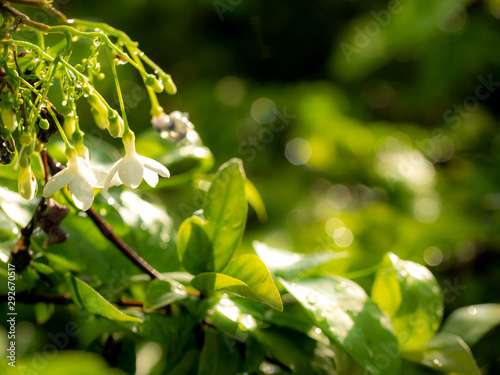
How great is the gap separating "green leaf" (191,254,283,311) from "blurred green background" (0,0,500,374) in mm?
561

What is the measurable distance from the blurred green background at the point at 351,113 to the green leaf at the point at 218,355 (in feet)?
1.74

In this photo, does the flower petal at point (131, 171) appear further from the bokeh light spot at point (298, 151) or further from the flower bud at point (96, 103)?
the bokeh light spot at point (298, 151)

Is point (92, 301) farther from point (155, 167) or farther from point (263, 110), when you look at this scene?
point (263, 110)

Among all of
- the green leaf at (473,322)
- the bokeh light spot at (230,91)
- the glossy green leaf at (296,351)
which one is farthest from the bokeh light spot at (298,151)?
the glossy green leaf at (296,351)

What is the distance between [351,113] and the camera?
190 centimetres

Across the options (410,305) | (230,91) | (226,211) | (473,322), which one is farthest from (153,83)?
(230,91)

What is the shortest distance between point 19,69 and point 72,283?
19 centimetres

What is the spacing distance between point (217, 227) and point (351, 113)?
1472mm

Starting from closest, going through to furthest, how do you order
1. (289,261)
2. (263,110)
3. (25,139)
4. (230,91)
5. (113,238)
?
1. (25,139)
2. (113,238)
3. (289,261)
4. (263,110)
5. (230,91)

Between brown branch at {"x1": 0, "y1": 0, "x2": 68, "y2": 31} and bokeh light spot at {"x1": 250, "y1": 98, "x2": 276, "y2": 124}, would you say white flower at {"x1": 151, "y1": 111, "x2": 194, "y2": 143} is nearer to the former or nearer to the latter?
brown branch at {"x1": 0, "y1": 0, "x2": 68, "y2": 31}

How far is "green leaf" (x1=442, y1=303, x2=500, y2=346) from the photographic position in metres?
0.62

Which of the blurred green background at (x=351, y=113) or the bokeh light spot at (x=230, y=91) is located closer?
the blurred green background at (x=351, y=113)

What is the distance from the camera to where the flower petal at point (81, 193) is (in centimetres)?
43

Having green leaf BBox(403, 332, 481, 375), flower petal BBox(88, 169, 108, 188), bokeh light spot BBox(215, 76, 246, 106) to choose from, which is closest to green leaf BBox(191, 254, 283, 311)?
flower petal BBox(88, 169, 108, 188)
